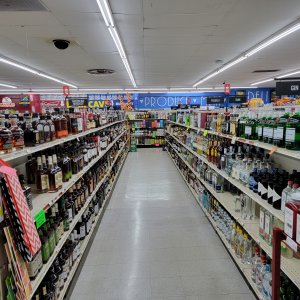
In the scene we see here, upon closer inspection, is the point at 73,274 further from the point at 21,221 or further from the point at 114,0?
the point at 114,0

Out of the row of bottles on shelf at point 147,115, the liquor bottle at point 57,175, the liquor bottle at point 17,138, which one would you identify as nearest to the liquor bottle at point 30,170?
the liquor bottle at point 57,175

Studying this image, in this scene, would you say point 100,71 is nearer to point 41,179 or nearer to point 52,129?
point 52,129

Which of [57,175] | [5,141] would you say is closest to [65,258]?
[57,175]

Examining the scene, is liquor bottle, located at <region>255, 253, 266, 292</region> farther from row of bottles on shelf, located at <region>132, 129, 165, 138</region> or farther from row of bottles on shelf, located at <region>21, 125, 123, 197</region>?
row of bottles on shelf, located at <region>132, 129, 165, 138</region>

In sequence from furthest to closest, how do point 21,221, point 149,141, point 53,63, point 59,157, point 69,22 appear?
1. point 149,141
2. point 53,63
3. point 69,22
4. point 59,157
5. point 21,221

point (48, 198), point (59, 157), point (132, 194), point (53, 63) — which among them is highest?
point (53, 63)

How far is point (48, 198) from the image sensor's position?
2260mm

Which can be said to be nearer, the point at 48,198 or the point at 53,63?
the point at 48,198

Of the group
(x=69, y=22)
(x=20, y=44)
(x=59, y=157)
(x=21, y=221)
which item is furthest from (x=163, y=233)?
(x=20, y=44)

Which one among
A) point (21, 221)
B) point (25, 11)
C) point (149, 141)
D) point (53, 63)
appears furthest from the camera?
point (149, 141)

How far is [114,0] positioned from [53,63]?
237 inches

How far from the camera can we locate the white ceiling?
4785mm

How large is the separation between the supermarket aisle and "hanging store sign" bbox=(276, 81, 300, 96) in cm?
226

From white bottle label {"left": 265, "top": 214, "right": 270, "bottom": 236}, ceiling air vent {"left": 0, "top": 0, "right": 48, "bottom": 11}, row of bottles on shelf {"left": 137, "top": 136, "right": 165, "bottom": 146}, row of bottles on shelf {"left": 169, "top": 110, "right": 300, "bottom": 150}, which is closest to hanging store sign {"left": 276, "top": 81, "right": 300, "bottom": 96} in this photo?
row of bottles on shelf {"left": 169, "top": 110, "right": 300, "bottom": 150}
